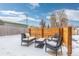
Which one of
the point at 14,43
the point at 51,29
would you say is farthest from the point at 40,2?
the point at 14,43

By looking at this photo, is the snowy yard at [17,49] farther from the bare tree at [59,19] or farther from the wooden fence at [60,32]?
the bare tree at [59,19]

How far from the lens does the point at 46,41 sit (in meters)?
2.58

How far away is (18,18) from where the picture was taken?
2.59m

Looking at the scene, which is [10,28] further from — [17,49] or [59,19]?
[59,19]

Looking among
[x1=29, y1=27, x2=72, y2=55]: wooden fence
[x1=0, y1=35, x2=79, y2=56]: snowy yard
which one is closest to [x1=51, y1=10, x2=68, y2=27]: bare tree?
[x1=29, y1=27, x2=72, y2=55]: wooden fence

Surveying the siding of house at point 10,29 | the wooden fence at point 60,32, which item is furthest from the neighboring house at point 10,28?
the wooden fence at point 60,32

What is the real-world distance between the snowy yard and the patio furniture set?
64 mm

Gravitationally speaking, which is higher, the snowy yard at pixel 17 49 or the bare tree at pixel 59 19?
the bare tree at pixel 59 19

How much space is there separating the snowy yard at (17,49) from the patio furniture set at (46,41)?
0.21ft

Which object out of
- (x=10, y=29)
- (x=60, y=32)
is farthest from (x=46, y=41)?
(x=10, y=29)

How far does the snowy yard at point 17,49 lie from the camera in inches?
101

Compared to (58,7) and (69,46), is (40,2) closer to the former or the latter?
(58,7)

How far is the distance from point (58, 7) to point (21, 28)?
0.66m

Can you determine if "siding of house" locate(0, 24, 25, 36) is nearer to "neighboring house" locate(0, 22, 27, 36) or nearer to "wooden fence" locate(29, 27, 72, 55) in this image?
"neighboring house" locate(0, 22, 27, 36)
